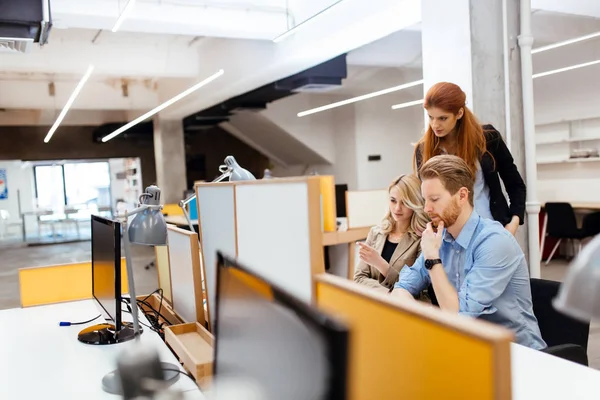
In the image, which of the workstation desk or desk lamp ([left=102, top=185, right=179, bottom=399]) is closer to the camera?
desk lamp ([left=102, top=185, right=179, bottom=399])

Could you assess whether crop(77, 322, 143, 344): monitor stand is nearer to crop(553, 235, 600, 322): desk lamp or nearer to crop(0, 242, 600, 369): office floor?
crop(553, 235, 600, 322): desk lamp

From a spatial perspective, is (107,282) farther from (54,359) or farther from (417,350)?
(417,350)

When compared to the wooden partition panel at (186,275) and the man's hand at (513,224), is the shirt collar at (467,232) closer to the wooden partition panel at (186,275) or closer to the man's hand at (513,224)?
the man's hand at (513,224)

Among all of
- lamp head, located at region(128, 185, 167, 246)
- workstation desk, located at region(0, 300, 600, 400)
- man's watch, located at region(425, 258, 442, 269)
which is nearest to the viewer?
workstation desk, located at region(0, 300, 600, 400)

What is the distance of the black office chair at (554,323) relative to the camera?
167cm

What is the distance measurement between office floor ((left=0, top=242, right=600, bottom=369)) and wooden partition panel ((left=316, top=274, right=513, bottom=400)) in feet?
9.54

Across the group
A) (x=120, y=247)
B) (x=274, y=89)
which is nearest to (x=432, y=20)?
(x=120, y=247)

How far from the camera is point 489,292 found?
1.53m

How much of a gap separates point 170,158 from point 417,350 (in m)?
11.1

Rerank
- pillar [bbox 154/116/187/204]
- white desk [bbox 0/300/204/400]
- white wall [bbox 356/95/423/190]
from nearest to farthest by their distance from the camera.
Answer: white desk [bbox 0/300/204/400] → white wall [bbox 356/95/423/190] → pillar [bbox 154/116/187/204]

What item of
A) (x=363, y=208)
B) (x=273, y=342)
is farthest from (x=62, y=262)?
(x=273, y=342)

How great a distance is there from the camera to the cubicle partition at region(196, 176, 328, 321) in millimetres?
1071

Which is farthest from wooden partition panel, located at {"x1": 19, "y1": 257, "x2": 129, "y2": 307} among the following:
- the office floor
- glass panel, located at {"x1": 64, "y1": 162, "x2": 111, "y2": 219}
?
glass panel, located at {"x1": 64, "y1": 162, "x2": 111, "y2": 219}

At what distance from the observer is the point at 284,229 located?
118cm
